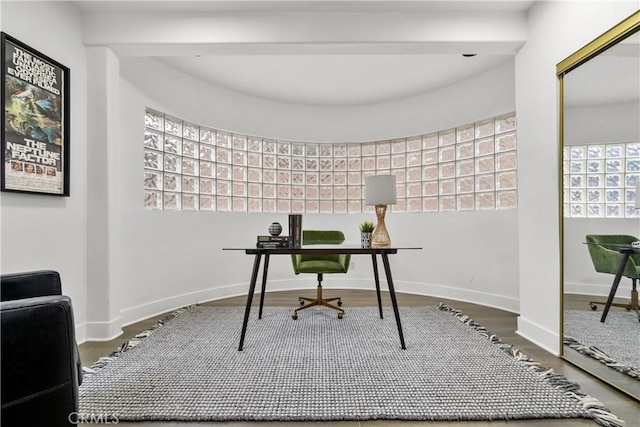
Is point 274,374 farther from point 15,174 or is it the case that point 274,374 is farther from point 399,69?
point 399,69

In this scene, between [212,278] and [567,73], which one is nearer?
[567,73]

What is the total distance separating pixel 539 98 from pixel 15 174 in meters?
3.42

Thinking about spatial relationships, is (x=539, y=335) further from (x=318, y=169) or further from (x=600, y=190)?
(x=318, y=169)

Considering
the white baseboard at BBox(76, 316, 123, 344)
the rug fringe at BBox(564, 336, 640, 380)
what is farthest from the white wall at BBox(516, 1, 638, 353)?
the white baseboard at BBox(76, 316, 123, 344)

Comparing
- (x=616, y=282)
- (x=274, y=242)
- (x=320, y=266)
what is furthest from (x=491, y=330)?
(x=274, y=242)

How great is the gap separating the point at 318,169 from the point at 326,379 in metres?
3.15

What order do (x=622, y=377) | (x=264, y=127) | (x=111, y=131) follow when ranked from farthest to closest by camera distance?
(x=264, y=127), (x=111, y=131), (x=622, y=377)

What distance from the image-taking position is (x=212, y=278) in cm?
363

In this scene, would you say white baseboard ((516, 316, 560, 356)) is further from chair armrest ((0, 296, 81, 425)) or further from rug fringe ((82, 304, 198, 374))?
rug fringe ((82, 304, 198, 374))

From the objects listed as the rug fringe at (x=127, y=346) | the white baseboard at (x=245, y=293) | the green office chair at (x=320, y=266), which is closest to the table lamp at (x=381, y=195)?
the green office chair at (x=320, y=266)

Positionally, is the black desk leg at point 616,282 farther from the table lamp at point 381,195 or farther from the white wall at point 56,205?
the white wall at point 56,205

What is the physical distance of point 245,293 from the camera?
3.88 metres

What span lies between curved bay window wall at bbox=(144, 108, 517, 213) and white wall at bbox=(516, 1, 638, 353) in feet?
3.23

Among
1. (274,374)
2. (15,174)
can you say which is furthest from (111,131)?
(274,374)
